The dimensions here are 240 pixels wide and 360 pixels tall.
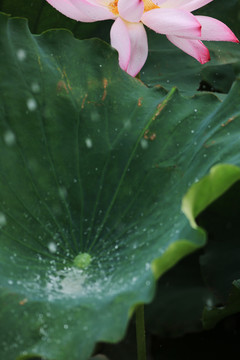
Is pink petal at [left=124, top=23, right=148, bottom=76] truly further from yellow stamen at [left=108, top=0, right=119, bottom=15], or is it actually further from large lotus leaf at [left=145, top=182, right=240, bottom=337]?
large lotus leaf at [left=145, top=182, right=240, bottom=337]

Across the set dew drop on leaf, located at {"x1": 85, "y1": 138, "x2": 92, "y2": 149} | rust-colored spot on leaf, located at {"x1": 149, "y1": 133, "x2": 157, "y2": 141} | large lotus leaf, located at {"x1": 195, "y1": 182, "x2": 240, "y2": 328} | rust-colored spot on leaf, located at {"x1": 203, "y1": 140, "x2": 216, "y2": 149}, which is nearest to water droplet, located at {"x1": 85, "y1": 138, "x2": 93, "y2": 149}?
dew drop on leaf, located at {"x1": 85, "y1": 138, "x2": 92, "y2": 149}

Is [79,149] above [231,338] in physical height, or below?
above

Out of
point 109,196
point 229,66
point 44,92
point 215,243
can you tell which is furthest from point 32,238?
point 229,66

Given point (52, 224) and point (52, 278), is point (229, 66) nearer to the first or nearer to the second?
point (52, 224)

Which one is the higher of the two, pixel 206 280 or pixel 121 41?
pixel 121 41

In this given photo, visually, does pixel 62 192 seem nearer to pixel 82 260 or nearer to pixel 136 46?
pixel 82 260

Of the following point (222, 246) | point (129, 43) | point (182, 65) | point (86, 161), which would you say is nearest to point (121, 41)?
point (129, 43)
